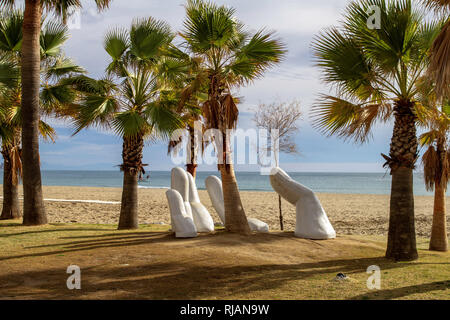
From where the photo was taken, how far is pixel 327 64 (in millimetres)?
10039

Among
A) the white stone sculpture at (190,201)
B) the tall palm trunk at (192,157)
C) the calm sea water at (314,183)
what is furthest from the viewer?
the calm sea water at (314,183)

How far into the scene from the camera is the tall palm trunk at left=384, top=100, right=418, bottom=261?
382 inches

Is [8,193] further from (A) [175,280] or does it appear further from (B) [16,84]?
(A) [175,280]

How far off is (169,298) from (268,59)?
23.7 ft

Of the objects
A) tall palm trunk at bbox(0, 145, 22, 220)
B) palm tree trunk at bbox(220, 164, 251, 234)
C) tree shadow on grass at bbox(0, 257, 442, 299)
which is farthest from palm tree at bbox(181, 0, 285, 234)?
tall palm trunk at bbox(0, 145, 22, 220)

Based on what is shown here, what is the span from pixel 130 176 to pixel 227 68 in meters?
5.20

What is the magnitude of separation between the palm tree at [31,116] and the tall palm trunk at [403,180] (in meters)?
10.7

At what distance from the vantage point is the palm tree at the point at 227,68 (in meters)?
11.3

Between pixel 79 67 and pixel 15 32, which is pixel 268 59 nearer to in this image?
pixel 79 67

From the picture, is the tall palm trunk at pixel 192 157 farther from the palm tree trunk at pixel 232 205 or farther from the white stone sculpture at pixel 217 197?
the palm tree trunk at pixel 232 205

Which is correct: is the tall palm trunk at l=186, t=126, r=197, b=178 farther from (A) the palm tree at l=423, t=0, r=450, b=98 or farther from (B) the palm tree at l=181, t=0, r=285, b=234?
(A) the palm tree at l=423, t=0, r=450, b=98

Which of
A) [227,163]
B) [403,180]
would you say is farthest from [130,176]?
[403,180]

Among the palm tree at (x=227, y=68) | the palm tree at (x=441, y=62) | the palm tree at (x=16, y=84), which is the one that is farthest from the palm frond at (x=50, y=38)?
the palm tree at (x=441, y=62)
